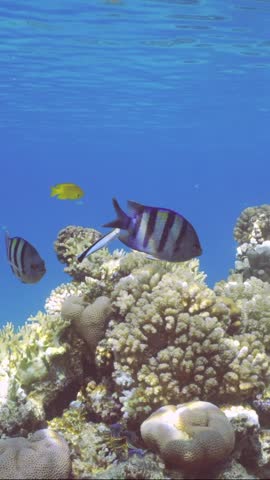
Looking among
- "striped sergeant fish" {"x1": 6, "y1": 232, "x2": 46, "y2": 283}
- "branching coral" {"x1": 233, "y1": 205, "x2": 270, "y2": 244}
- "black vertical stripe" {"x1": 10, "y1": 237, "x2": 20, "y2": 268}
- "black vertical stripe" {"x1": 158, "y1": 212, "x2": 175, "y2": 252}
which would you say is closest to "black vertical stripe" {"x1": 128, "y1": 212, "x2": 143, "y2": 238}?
"black vertical stripe" {"x1": 158, "y1": 212, "x2": 175, "y2": 252}

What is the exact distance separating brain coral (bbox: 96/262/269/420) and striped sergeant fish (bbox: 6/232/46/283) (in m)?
1.39

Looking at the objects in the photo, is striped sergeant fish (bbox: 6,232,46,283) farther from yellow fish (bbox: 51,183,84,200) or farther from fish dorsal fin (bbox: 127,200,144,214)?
Result: yellow fish (bbox: 51,183,84,200)

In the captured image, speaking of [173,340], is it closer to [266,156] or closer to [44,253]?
[266,156]

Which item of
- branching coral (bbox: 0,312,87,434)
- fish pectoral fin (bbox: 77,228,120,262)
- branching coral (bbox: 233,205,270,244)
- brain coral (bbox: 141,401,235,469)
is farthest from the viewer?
branching coral (bbox: 233,205,270,244)

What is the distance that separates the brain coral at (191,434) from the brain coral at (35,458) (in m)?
0.81

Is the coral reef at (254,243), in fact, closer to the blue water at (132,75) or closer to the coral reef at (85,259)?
the coral reef at (85,259)

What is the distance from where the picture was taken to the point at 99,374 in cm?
600

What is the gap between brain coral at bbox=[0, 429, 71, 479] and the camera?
14.8 feet

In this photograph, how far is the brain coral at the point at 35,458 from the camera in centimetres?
452

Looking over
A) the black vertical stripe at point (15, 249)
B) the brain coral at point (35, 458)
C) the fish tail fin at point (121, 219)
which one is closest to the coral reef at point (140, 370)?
the brain coral at point (35, 458)

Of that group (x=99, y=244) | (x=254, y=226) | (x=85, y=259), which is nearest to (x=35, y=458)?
(x=99, y=244)

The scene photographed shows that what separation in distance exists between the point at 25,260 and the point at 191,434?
213 centimetres

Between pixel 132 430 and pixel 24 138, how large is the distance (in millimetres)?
62951

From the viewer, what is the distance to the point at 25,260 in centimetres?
447
